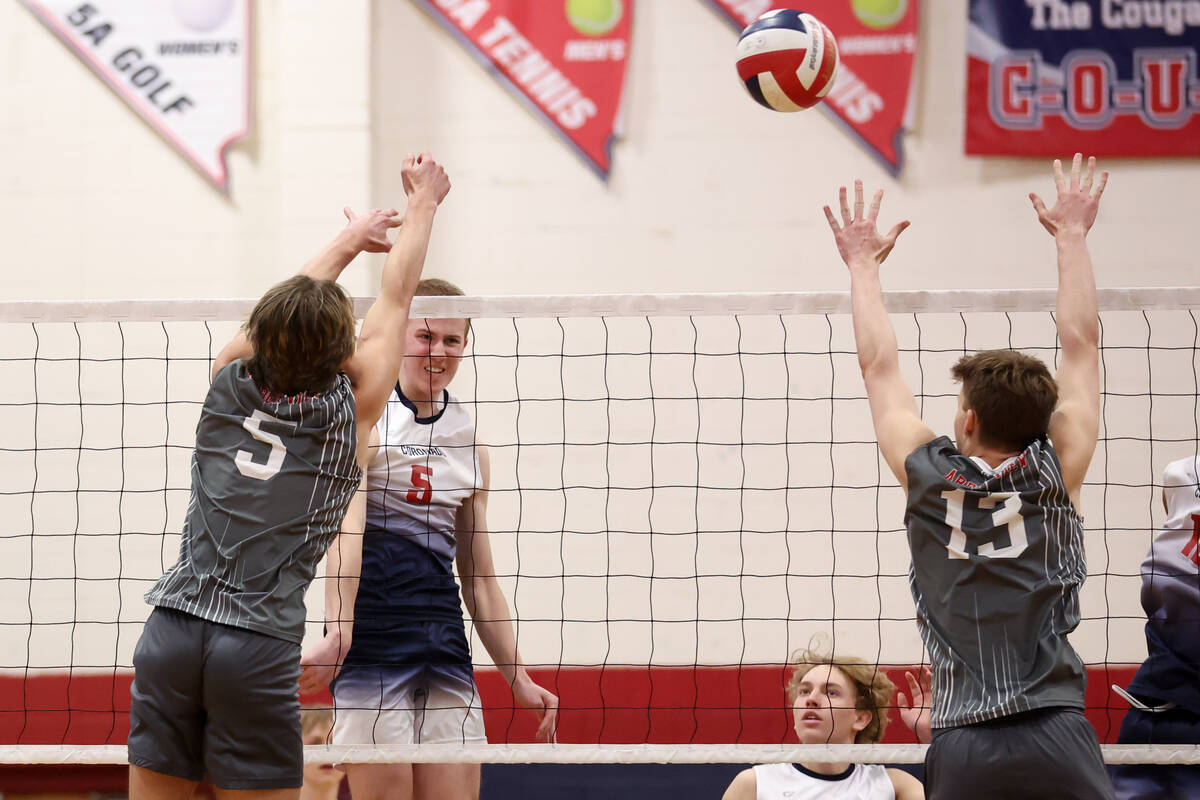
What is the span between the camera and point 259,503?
2.79m

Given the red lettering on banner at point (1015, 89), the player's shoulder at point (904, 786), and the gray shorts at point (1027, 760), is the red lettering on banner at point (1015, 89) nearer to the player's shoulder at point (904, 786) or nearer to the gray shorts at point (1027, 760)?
the player's shoulder at point (904, 786)

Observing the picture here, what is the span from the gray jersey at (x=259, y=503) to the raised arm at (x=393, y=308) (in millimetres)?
104

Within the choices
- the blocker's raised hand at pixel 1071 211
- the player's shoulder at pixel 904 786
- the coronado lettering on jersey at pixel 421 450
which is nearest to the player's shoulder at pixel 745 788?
the player's shoulder at pixel 904 786

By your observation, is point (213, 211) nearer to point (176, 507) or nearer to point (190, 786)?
point (176, 507)

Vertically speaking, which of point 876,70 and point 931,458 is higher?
point 876,70

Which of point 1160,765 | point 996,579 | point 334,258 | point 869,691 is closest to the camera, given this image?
point 996,579

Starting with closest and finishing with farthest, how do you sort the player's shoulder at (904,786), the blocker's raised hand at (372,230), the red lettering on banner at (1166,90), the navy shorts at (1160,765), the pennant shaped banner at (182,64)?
the blocker's raised hand at (372,230) < the navy shorts at (1160,765) < the player's shoulder at (904,786) < the red lettering on banner at (1166,90) < the pennant shaped banner at (182,64)

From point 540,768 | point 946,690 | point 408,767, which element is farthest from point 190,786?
point 540,768

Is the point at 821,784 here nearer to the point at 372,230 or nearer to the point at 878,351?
the point at 878,351

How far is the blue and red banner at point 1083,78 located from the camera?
6.53 m

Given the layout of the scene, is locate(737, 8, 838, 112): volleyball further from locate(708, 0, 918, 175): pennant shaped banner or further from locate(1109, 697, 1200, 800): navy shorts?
locate(708, 0, 918, 175): pennant shaped banner

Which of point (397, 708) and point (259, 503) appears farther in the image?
point (397, 708)

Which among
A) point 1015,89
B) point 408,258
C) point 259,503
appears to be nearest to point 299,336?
point 259,503

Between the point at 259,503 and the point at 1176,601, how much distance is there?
290 cm
